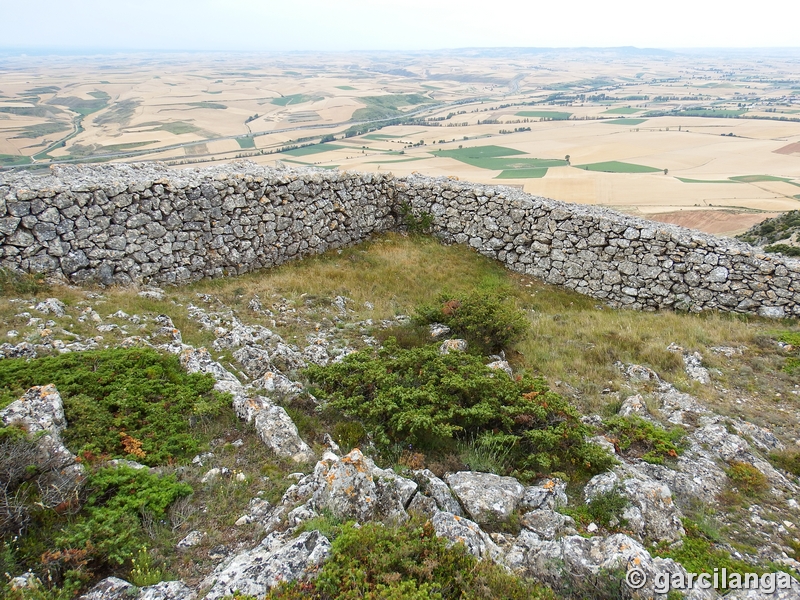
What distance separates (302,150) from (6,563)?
6344 cm

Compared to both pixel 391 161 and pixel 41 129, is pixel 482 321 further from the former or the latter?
pixel 41 129

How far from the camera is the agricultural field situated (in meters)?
35.9

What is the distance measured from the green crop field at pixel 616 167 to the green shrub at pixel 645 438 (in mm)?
45030

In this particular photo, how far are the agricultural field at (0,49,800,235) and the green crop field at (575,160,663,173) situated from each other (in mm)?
217

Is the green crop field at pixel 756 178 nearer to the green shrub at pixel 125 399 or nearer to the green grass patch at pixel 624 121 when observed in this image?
the green shrub at pixel 125 399

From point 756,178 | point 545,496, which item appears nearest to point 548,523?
point 545,496

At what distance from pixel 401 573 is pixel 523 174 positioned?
45787mm

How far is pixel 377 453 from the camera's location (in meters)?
5.32

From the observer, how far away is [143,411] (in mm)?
5234

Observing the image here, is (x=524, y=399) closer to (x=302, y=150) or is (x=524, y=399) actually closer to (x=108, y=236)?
(x=108, y=236)

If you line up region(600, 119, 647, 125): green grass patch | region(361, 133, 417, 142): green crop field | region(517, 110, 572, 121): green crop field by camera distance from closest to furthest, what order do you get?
1. region(361, 133, 417, 142): green crop field
2. region(600, 119, 647, 125): green grass patch
3. region(517, 110, 572, 121): green crop field

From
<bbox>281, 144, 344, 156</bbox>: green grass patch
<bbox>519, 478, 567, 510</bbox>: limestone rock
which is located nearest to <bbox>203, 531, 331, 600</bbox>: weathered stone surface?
<bbox>519, 478, 567, 510</bbox>: limestone rock
